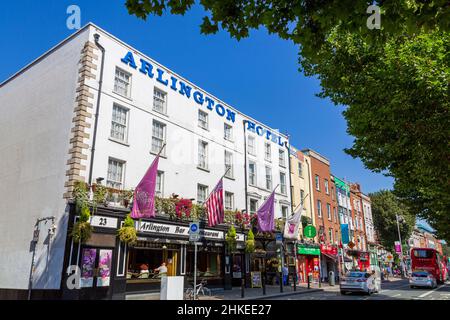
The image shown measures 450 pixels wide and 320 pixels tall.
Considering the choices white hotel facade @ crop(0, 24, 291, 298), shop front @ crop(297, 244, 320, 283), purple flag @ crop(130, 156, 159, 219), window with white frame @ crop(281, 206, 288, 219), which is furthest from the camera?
shop front @ crop(297, 244, 320, 283)

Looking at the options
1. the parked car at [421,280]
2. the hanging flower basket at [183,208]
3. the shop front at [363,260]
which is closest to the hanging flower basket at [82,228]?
the hanging flower basket at [183,208]

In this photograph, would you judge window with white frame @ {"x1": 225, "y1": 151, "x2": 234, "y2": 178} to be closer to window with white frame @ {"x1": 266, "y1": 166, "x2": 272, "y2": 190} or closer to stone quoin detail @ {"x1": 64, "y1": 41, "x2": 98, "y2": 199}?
window with white frame @ {"x1": 266, "y1": 166, "x2": 272, "y2": 190}

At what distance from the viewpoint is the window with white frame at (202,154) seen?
24.2 metres

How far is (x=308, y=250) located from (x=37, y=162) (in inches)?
998

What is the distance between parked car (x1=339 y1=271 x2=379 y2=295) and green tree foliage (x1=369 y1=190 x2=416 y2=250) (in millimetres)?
38529

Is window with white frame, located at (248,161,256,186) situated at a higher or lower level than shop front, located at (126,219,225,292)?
higher

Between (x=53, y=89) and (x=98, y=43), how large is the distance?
3603 mm

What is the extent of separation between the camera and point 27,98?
20734mm

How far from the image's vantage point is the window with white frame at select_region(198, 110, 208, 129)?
982 inches

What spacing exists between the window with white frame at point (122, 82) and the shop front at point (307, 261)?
2129cm

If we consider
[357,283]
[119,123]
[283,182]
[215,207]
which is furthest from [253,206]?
[119,123]

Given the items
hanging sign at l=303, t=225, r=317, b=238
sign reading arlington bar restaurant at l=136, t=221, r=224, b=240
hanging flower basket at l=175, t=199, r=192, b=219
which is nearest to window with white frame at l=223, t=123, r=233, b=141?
hanging flower basket at l=175, t=199, r=192, b=219
